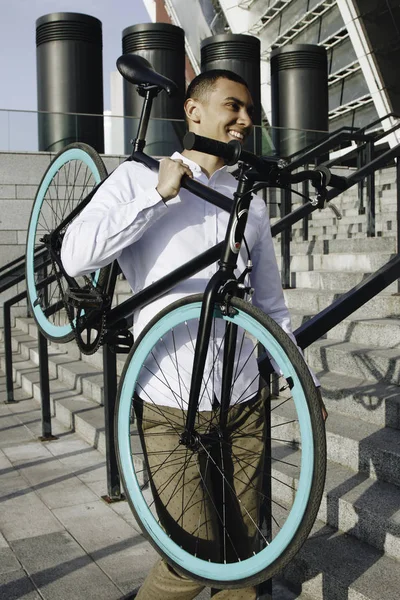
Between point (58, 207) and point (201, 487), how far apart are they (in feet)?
6.64

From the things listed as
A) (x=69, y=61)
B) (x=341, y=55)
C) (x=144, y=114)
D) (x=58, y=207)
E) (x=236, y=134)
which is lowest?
(x=58, y=207)

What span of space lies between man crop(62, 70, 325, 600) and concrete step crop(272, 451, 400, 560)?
856mm

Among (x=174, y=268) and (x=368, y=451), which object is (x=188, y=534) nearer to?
(x=174, y=268)

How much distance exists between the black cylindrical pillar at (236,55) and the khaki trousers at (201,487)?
1618cm

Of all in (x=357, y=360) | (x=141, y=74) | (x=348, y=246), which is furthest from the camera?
(x=348, y=246)

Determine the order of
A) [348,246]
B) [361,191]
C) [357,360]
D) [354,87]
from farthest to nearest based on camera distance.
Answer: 1. [354,87]
2. [361,191]
3. [348,246]
4. [357,360]

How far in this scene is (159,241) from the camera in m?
2.43

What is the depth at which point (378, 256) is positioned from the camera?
6652 millimetres

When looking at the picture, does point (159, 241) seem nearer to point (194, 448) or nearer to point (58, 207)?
point (194, 448)

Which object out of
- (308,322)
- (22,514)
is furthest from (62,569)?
(308,322)

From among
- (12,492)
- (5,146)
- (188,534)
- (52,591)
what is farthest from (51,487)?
(5,146)

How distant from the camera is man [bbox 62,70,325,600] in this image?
225cm

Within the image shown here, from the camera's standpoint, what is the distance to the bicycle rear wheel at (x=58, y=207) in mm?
3227

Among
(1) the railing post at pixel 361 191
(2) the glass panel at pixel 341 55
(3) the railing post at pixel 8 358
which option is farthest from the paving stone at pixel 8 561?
(2) the glass panel at pixel 341 55
